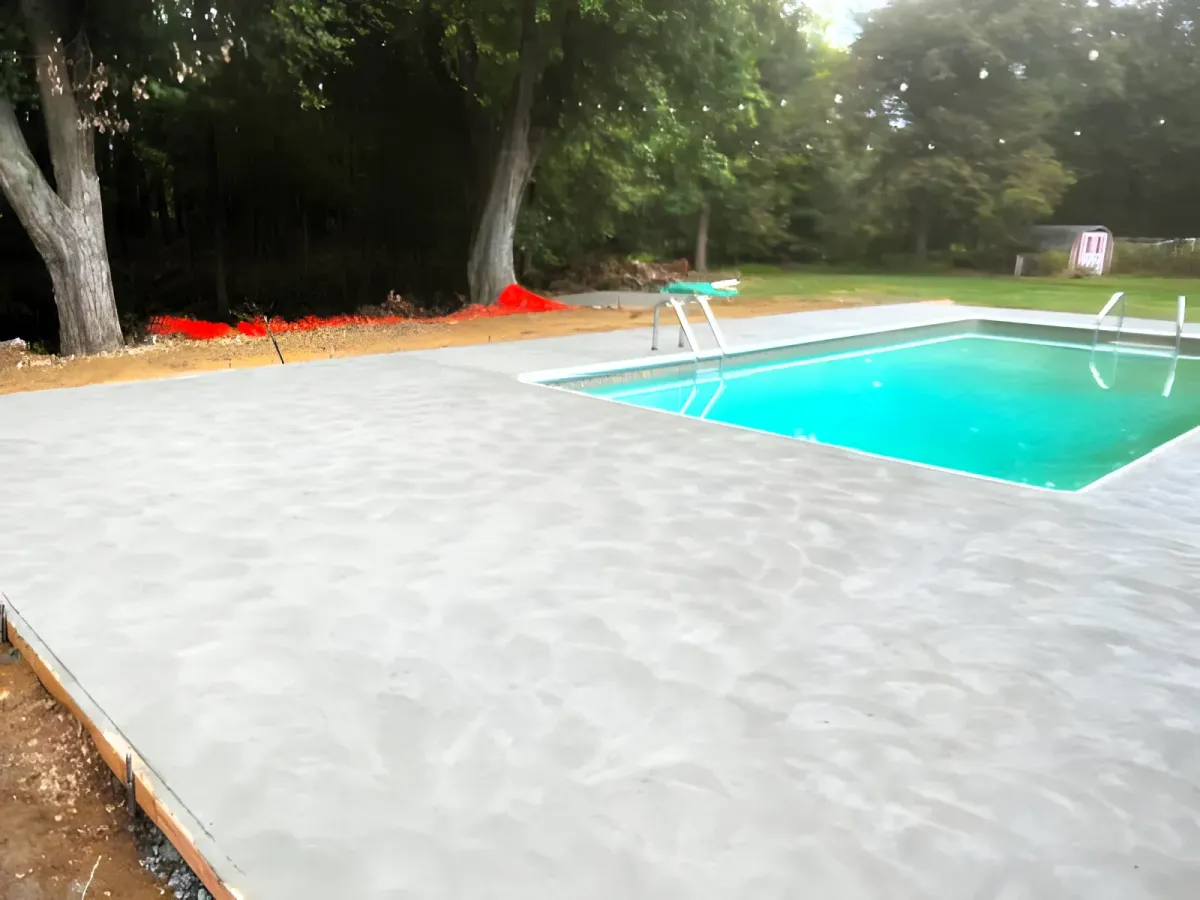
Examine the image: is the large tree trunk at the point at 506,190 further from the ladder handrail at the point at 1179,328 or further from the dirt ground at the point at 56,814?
the dirt ground at the point at 56,814

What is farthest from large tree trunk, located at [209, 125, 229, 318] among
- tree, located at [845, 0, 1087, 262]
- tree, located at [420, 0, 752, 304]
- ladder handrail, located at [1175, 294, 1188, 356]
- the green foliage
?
the green foliage

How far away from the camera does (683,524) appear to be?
3.73m

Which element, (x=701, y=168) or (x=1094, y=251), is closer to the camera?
(x=701, y=168)

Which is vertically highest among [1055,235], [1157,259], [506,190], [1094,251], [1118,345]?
[506,190]

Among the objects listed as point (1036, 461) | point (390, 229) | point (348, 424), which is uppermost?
point (390, 229)

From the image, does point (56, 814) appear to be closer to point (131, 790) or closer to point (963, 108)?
point (131, 790)

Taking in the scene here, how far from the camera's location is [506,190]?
12273mm

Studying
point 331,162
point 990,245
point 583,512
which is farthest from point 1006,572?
point 990,245

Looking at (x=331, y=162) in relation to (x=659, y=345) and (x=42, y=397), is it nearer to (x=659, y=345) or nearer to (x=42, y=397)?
(x=659, y=345)

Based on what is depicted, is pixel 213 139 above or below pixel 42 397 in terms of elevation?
above

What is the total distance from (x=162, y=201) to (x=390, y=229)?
10.2 feet

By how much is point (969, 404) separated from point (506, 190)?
6773mm

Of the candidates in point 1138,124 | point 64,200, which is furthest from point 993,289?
point 64,200

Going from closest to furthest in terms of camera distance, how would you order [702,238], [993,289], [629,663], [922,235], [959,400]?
[629,663]
[959,400]
[993,289]
[702,238]
[922,235]
